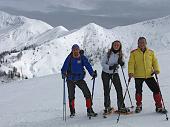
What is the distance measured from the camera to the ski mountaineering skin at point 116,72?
12383 mm

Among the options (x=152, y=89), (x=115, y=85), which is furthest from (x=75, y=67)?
(x=152, y=89)

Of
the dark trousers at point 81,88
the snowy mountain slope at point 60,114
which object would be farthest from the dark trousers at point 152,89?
the dark trousers at point 81,88

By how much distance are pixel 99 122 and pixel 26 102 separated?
834 cm

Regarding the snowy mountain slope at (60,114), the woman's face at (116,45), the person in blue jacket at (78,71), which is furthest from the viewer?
the person in blue jacket at (78,71)

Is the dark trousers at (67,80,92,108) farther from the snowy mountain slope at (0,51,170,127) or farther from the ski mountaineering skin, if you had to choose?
the snowy mountain slope at (0,51,170,127)

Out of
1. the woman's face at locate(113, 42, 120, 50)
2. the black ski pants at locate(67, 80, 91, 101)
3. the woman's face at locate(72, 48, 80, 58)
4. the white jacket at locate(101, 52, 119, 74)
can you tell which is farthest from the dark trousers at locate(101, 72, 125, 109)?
the woman's face at locate(72, 48, 80, 58)

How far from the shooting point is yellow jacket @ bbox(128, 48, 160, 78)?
1238 centimetres

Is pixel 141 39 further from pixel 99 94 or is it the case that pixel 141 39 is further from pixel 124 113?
pixel 99 94

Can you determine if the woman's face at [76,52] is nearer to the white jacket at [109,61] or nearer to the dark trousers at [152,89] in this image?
the white jacket at [109,61]

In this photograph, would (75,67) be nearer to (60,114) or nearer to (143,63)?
(143,63)

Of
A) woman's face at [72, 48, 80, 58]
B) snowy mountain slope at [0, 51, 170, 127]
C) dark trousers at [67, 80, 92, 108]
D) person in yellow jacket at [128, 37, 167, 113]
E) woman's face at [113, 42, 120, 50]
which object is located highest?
woman's face at [113, 42, 120, 50]

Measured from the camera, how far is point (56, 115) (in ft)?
48.1

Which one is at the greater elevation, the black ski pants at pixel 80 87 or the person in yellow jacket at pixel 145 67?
the person in yellow jacket at pixel 145 67

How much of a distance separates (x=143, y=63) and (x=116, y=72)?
0.95 metres
